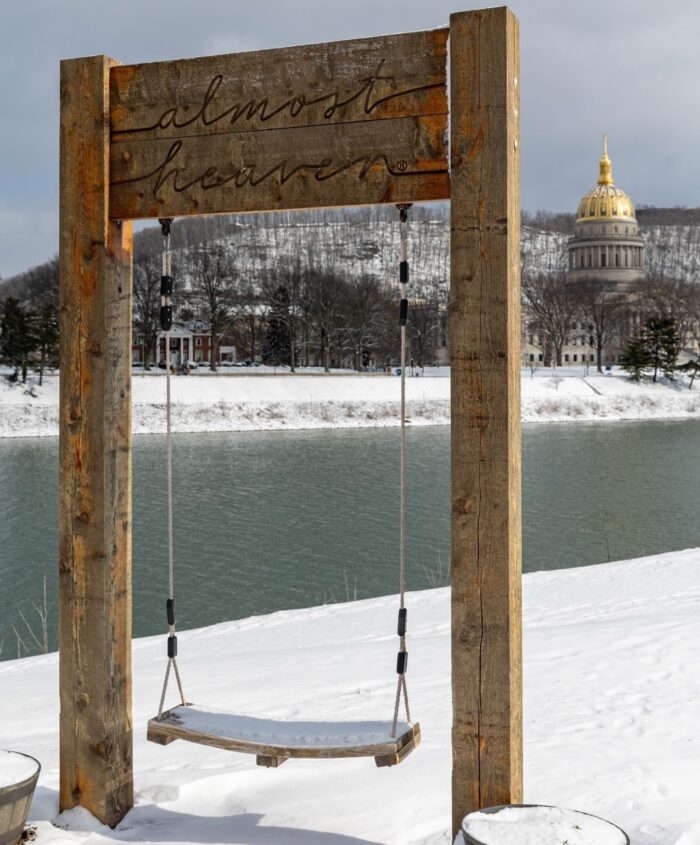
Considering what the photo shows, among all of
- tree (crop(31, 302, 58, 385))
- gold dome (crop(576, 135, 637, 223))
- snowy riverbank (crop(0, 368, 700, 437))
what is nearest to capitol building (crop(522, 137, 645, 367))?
gold dome (crop(576, 135, 637, 223))

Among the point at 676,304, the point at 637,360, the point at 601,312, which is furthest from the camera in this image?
the point at 676,304

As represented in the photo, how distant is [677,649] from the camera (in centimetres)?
629

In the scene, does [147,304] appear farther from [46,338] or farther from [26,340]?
[26,340]

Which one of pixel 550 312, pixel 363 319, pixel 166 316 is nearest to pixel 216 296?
pixel 363 319

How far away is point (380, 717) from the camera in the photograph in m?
5.27

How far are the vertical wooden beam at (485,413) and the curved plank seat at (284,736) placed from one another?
24cm

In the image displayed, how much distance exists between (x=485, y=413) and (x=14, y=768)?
2.04 m

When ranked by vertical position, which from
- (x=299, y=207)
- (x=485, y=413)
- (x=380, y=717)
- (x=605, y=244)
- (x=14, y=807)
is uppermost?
(x=605, y=244)

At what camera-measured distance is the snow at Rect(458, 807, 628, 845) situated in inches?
118

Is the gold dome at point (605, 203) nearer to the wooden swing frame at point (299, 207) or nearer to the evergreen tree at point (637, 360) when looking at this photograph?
the evergreen tree at point (637, 360)

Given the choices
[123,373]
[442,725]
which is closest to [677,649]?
[442,725]

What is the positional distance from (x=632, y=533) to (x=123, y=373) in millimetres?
15333

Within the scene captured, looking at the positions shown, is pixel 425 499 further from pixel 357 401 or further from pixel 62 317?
pixel 357 401

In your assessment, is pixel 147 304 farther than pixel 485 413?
Yes
